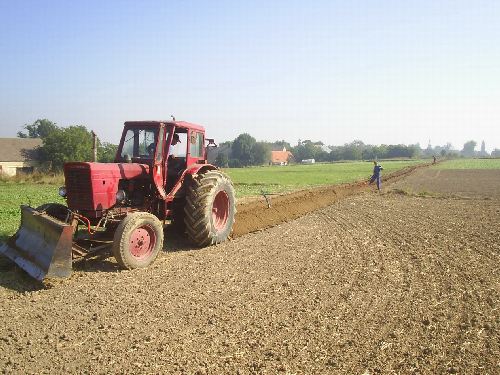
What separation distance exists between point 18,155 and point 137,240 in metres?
47.5

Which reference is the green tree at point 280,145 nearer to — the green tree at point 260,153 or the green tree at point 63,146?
the green tree at point 260,153

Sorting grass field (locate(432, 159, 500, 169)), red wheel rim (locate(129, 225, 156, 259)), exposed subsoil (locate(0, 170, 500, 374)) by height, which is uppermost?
grass field (locate(432, 159, 500, 169))

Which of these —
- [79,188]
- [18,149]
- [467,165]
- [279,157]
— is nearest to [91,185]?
[79,188]

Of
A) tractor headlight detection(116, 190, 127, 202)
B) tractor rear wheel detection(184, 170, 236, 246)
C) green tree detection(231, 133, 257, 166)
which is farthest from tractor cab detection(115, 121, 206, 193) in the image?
green tree detection(231, 133, 257, 166)

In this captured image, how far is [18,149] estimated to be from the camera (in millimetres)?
48281

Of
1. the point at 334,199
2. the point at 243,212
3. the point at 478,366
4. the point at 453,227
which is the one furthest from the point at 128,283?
the point at 334,199

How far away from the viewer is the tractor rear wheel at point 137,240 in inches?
254

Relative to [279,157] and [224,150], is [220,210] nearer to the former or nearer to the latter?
[224,150]

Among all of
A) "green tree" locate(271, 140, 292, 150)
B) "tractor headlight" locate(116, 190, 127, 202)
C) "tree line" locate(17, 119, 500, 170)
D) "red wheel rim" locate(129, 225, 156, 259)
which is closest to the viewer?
"red wheel rim" locate(129, 225, 156, 259)

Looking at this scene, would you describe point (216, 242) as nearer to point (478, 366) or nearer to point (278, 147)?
point (478, 366)

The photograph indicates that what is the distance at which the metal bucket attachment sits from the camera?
590 cm

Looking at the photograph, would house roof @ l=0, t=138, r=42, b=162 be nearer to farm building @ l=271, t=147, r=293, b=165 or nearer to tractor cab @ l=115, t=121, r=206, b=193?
tractor cab @ l=115, t=121, r=206, b=193

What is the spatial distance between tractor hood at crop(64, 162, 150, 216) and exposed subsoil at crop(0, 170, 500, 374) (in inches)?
40.1

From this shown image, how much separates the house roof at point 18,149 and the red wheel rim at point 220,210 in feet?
148
